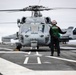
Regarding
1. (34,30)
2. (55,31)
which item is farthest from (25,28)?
(55,31)

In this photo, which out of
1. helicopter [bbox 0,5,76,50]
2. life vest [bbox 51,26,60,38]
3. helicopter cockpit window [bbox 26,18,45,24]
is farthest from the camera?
helicopter cockpit window [bbox 26,18,45,24]

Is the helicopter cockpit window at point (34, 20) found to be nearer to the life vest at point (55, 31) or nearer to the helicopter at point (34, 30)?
the helicopter at point (34, 30)

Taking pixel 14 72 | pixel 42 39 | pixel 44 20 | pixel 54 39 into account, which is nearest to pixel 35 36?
pixel 42 39

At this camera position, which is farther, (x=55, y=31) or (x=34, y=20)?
(x=34, y=20)

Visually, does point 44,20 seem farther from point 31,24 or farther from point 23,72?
point 23,72

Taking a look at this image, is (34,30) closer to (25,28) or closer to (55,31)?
(25,28)

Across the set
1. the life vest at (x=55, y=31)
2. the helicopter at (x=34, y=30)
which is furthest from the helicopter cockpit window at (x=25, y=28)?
the life vest at (x=55, y=31)

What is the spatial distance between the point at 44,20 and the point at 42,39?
2619 mm

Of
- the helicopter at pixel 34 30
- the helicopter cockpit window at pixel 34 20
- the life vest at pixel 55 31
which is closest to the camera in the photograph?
the life vest at pixel 55 31

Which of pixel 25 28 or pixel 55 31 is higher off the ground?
pixel 55 31

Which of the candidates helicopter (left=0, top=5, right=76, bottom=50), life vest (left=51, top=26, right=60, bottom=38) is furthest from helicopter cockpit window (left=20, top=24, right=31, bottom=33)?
life vest (left=51, top=26, right=60, bottom=38)

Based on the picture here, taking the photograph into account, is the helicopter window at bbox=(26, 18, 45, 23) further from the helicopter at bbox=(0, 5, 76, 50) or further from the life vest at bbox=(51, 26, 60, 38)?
the life vest at bbox=(51, 26, 60, 38)

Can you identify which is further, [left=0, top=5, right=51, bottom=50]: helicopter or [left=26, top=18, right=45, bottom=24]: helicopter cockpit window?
[left=26, top=18, right=45, bottom=24]: helicopter cockpit window

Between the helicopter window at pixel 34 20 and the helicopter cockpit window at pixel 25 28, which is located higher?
the helicopter window at pixel 34 20
